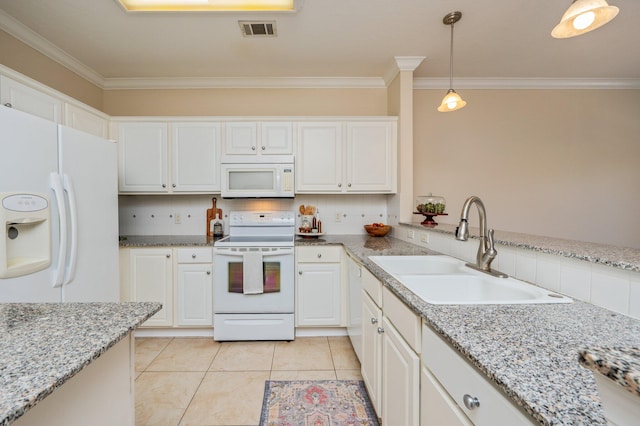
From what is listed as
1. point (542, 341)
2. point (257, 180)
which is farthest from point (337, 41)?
point (542, 341)

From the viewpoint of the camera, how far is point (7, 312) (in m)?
0.82

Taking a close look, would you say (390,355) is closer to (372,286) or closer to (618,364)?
(372,286)

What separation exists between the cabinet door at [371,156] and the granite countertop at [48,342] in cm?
225

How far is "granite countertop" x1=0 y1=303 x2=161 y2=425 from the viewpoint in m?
0.49

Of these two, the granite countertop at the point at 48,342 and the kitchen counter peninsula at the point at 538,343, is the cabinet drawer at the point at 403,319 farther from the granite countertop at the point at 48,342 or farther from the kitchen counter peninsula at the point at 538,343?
the granite countertop at the point at 48,342

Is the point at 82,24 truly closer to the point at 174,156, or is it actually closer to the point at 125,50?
the point at 125,50

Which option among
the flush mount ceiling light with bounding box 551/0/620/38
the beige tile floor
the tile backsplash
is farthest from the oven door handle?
the flush mount ceiling light with bounding box 551/0/620/38

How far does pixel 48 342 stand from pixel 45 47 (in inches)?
115

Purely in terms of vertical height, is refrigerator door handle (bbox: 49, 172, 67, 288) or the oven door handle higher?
refrigerator door handle (bbox: 49, 172, 67, 288)

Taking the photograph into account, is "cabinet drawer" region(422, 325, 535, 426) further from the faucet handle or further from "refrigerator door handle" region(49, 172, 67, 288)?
"refrigerator door handle" region(49, 172, 67, 288)

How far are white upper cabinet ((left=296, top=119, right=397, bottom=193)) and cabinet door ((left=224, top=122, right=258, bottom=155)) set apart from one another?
0.46 meters

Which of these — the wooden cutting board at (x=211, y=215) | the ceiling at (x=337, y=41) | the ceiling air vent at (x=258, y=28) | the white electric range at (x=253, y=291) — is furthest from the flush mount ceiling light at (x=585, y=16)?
the wooden cutting board at (x=211, y=215)

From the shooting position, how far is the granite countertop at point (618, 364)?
0.90 ft

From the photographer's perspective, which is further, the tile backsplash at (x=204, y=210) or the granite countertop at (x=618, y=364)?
the tile backsplash at (x=204, y=210)
